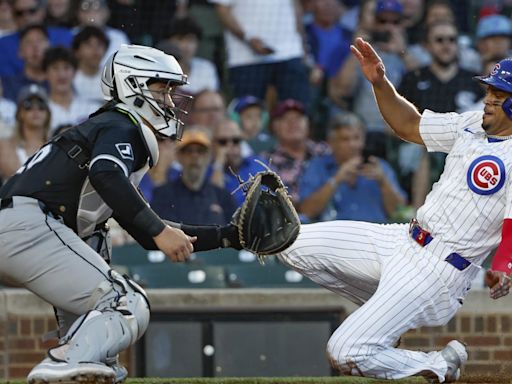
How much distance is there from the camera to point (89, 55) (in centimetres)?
1010

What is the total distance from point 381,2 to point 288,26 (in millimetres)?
795

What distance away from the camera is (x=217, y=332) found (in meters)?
8.30

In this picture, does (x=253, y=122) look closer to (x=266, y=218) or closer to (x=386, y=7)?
(x=386, y=7)

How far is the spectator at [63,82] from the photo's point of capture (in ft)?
32.4

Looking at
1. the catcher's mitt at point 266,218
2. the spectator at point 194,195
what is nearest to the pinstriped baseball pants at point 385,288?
the catcher's mitt at point 266,218

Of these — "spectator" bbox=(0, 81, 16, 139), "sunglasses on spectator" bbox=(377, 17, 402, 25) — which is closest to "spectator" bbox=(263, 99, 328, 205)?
"sunglasses on spectator" bbox=(377, 17, 402, 25)

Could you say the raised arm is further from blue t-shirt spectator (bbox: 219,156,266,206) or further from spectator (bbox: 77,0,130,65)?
spectator (bbox: 77,0,130,65)

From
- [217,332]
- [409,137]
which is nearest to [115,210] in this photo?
[409,137]

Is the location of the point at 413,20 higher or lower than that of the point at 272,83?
higher

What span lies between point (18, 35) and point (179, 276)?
8.49 feet

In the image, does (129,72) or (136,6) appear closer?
(129,72)

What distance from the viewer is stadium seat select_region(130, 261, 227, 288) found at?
864 centimetres

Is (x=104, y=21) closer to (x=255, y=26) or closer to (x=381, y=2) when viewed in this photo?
(x=255, y=26)

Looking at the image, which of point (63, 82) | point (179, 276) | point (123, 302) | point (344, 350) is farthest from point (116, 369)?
point (63, 82)
